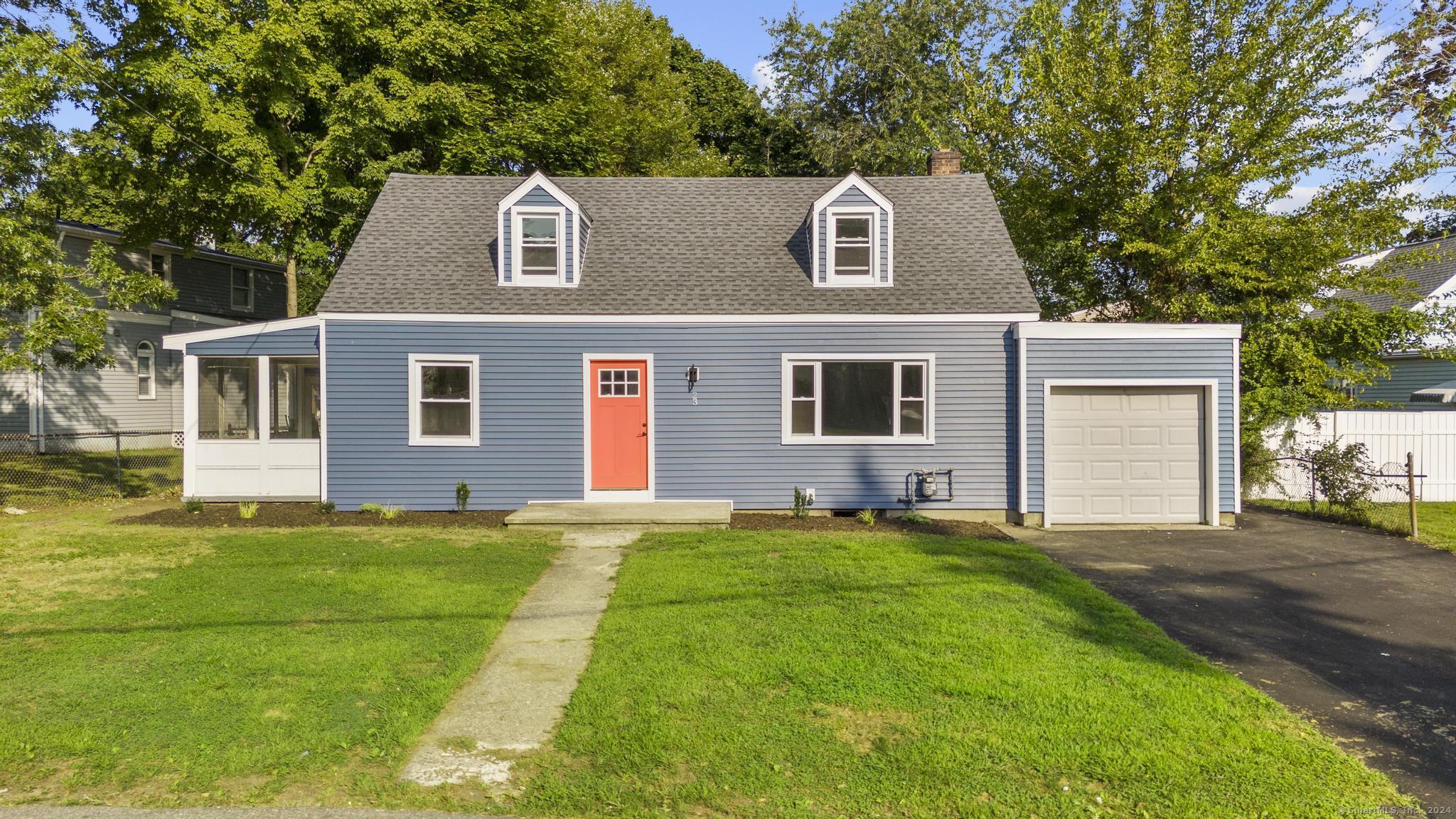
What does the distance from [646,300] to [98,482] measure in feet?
41.6

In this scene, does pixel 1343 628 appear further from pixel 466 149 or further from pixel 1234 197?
pixel 466 149

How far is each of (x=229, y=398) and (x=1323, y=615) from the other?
50.9 ft

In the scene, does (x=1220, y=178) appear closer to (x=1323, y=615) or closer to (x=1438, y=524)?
(x=1438, y=524)

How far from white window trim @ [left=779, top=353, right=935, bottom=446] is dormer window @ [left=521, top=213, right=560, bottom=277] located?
416 cm

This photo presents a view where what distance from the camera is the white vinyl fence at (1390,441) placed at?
15.6m

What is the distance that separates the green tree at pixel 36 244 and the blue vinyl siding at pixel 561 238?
21.7 ft

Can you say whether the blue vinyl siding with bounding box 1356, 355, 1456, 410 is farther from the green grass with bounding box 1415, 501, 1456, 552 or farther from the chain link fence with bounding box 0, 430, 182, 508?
the chain link fence with bounding box 0, 430, 182, 508

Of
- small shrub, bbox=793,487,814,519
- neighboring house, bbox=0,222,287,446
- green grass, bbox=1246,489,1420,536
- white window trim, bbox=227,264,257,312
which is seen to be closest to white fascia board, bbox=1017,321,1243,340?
green grass, bbox=1246,489,1420,536

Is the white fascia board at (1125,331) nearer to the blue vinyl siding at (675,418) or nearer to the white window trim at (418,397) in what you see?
the blue vinyl siding at (675,418)

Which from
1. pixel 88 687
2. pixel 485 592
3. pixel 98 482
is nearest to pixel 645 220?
pixel 485 592

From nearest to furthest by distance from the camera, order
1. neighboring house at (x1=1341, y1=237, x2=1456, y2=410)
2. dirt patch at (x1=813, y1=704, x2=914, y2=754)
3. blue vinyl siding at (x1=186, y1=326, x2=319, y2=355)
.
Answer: dirt patch at (x1=813, y1=704, x2=914, y2=754), blue vinyl siding at (x1=186, y1=326, x2=319, y2=355), neighboring house at (x1=1341, y1=237, x2=1456, y2=410)

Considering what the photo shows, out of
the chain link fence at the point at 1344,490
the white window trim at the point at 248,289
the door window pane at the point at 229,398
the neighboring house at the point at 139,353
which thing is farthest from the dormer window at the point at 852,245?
the white window trim at the point at 248,289

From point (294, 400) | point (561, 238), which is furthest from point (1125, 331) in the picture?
point (294, 400)

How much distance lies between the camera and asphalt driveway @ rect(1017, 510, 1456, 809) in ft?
17.5
